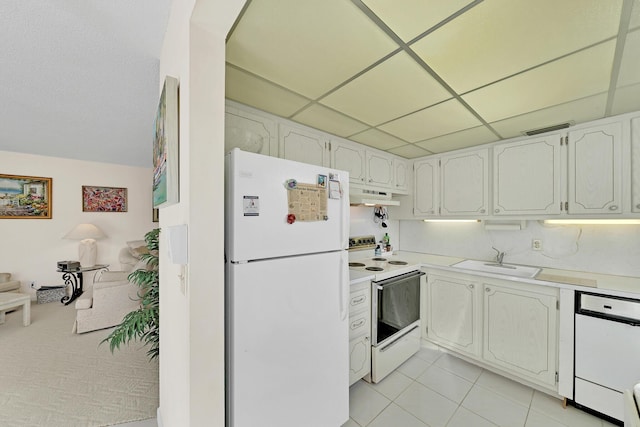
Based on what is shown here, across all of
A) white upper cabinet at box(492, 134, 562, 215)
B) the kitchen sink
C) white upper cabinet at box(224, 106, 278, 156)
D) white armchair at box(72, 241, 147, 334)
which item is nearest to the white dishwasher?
the kitchen sink

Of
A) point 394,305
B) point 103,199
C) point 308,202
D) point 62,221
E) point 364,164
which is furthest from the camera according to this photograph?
point 103,199

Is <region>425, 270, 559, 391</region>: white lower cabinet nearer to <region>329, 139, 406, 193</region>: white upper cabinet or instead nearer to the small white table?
<region>329, 139, 406, 193</region>: white upper cabinet

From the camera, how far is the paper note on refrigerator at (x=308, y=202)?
4.15 feet

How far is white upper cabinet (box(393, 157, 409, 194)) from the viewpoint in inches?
113

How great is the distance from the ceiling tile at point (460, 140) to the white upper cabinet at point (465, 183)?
135 mm

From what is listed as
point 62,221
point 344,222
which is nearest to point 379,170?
point 344,222

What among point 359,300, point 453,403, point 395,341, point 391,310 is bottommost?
point 453,403

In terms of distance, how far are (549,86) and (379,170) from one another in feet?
4.81

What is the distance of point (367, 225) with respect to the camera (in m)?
2.98

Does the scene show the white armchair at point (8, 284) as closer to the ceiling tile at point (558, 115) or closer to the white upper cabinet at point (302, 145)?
the white upper cabinet at point (302, 145)

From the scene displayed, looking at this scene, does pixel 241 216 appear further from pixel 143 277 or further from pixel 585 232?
pixel 585 232

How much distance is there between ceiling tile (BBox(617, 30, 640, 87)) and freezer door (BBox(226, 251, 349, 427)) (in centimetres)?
168

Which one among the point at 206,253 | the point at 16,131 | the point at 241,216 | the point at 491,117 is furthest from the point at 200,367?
the point at 16,131

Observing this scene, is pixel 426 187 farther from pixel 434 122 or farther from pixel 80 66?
pixel 80 66
